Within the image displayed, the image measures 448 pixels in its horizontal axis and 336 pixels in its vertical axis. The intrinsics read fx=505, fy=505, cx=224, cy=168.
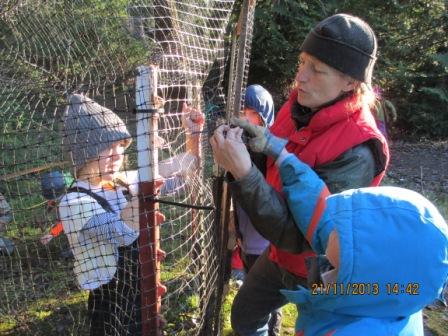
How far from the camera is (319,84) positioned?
1.95 metres

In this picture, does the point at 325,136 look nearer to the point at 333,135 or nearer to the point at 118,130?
the point at 333,135

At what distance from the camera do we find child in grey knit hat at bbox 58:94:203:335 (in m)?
2.00

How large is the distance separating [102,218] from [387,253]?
1124 millimetres

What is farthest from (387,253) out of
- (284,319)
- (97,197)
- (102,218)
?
(284,319)

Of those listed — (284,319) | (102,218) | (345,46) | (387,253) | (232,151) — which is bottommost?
(284,319)

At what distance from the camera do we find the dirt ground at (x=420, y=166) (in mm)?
6812

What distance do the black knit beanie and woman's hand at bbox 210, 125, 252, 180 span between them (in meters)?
0.44

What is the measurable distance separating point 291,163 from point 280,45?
6.68 m

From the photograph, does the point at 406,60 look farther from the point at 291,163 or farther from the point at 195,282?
the point at 291,163

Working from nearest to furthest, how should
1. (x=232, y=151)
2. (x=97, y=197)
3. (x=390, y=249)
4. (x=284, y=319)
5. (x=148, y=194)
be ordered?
(x=390, y=249) → (x=232, y=151) → (x=148, y=194) → (x=97, y=197) → (x=284, y=319)

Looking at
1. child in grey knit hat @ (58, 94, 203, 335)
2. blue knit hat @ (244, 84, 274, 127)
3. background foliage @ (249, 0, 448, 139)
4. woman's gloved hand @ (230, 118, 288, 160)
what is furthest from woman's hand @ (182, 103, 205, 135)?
background foliage @ (249, 0, 448, 139)

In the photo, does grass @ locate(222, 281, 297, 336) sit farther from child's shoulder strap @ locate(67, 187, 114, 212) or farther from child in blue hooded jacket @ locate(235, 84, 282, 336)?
child's shoulder strap @ locate(67, 187, 114, 212)

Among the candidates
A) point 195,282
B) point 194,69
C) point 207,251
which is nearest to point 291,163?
point 194,69

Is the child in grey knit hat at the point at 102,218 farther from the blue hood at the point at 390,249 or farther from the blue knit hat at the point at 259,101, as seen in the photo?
the blue knit hat at the point at 259,101
